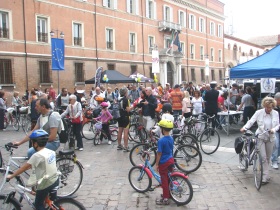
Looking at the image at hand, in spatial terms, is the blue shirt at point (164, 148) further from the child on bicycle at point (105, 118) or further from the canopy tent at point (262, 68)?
the child on bicycle at point (105, 118)

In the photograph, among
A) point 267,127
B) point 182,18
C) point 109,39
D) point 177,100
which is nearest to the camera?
point 267,127

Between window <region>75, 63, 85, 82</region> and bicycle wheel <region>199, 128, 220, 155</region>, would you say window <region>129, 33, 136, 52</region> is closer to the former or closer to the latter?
window <region>75, 63, 85, 82</region>

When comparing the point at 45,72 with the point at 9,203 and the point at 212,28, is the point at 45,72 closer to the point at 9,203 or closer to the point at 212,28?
the point at 9,203

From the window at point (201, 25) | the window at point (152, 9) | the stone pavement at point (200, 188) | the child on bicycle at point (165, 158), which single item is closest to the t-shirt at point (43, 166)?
the stone pavement at point (200, 188)

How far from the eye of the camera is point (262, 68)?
826cm

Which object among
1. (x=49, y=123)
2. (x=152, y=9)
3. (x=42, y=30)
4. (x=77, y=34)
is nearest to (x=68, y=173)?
(x=49, y=123)

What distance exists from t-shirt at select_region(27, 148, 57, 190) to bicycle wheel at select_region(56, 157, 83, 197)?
1740mm

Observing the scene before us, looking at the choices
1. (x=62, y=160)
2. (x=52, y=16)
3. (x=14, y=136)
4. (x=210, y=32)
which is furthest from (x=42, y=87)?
(x=210, y=32)

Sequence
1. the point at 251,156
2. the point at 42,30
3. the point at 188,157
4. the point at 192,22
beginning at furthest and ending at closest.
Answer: the point at 192,22, the point at 42,30, the point at 188,157, the point at 251,156

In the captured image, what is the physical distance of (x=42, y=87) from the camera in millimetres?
23250

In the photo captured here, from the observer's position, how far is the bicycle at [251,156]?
559 centimetres

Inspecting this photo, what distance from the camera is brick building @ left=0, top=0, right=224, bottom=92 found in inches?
864

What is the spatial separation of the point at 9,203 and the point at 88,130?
288 inches

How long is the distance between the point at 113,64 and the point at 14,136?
1902cm
